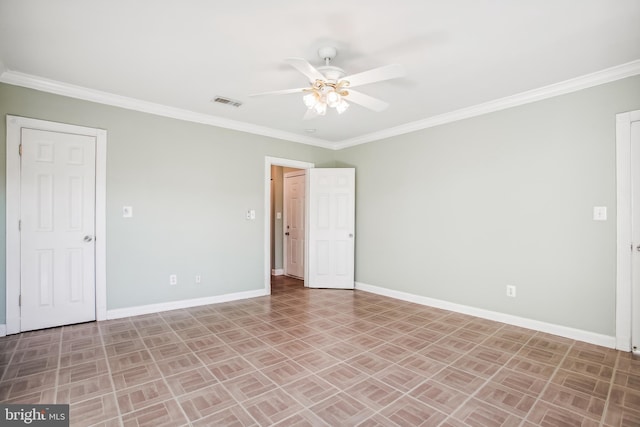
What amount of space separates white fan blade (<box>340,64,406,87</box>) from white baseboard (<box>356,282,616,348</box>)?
2967 mm

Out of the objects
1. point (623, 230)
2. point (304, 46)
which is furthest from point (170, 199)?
point (623, 230)

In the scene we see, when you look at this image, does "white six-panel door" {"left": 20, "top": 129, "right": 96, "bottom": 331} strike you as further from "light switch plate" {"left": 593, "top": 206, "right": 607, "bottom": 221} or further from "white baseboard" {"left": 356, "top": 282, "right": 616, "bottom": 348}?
"light switch plate" {"left": 593, "top": 206, "right": 607, "bottom": 221}

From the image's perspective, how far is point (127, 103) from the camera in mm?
3668

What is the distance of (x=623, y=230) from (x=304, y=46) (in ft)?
10.5

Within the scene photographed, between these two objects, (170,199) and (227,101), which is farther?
(170,199)

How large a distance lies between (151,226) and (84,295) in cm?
99

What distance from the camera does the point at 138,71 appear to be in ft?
9.75

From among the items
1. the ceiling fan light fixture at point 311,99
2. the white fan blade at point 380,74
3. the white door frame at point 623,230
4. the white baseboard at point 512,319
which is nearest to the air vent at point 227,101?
the ceiling fan light fixture at point 311,99

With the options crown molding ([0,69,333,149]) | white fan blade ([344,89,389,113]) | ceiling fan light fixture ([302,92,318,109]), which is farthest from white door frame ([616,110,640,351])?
crown molding ([0,69,333,149])

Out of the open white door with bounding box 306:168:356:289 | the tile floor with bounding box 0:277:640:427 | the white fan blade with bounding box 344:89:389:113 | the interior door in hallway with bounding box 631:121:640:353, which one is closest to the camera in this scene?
the tile floor with bounding box 0:277:640:427

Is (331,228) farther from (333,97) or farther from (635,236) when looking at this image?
(635,236)

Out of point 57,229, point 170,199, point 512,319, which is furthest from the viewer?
point 170,199

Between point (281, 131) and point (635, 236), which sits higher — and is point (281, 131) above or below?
above

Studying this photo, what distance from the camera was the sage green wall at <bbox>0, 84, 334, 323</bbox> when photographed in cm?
354
